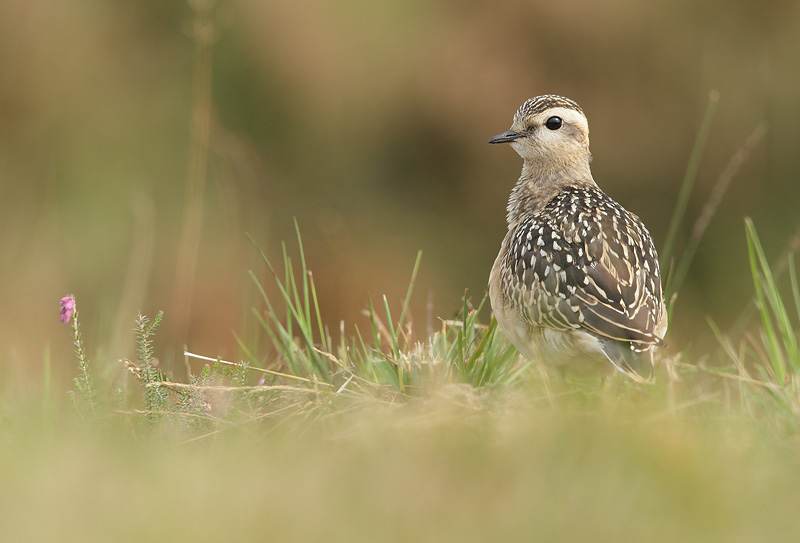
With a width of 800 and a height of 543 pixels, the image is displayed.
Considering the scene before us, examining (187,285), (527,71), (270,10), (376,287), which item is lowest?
(376,287)

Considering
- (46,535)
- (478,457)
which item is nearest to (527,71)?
(478,457)

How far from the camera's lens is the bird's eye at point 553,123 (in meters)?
6.59

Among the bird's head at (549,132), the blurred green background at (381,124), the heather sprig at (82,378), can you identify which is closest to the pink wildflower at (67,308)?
the heather sprig at (82,378)

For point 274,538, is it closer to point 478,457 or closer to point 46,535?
point 46,535

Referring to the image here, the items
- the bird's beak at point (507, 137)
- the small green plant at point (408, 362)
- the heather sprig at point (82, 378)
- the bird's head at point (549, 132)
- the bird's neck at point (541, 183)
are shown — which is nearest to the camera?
the heather sprig at point (82, 378)

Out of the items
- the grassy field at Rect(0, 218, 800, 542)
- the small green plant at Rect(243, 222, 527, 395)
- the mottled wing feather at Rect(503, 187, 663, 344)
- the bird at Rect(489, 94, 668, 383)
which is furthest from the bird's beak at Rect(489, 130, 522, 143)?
the grassy field at Rect(0, 218, 800, 542)

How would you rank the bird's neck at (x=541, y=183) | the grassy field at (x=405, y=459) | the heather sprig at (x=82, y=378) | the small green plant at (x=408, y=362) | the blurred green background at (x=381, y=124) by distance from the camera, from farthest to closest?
the blurred green background at (x=381, y=124)
the bird's neck at (x=541, y=183)
the small green plant at (x=408, y=362)
the heather sprig at (x=82, y=378)
the grassy field at (x=405, y=459)

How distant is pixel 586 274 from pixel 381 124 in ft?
26.9

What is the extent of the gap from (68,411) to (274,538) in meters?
2.18

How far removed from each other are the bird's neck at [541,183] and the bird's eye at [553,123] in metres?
0.24

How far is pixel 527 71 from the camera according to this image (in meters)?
12.8

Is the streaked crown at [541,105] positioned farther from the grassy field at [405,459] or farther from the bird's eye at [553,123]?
the grassy field at [405,459]

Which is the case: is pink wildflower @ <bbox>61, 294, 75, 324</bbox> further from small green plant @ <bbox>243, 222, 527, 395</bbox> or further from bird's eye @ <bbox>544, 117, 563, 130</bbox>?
bird's eye @ <bbox>544, 117, 563, 130</bbox>

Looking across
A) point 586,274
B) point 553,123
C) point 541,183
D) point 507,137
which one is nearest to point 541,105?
point 553,123
